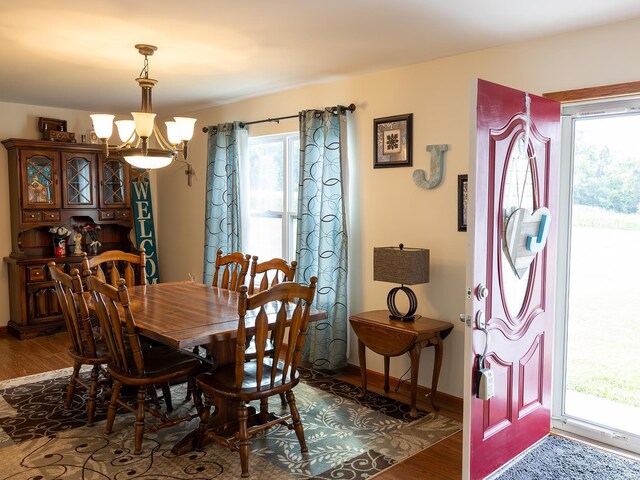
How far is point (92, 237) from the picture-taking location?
241 inches

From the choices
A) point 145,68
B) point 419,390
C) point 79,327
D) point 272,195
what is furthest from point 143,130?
point 419,390

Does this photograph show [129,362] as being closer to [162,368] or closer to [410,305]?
[162,368]

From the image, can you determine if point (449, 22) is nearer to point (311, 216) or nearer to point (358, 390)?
point (311, 216)

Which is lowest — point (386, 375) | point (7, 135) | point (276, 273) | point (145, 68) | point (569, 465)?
point (569, 465)

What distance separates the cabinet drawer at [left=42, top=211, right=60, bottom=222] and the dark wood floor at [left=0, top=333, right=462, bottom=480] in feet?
4.00

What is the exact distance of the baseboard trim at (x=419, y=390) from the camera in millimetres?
3658

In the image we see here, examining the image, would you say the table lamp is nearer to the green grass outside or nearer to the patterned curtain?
the patterned curtain

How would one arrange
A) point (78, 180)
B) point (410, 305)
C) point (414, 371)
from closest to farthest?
point (414, 371), point (410, 305), point (78, 180)

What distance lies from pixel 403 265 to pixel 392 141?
102 centimetres

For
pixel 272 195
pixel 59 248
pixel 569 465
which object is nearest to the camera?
pixel 569 465

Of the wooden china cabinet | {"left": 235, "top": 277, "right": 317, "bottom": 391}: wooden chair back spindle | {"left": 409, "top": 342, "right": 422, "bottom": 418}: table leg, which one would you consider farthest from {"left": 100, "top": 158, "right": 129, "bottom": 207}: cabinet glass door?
{"left": 409, "top": 342, "right": 422, "bottom": 418}: table leg

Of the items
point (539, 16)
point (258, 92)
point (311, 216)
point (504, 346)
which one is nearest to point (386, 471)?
point (504, 346)

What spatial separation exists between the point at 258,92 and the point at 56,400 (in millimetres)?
3102

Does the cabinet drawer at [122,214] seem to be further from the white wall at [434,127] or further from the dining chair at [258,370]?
the dining chair at [258,370]
